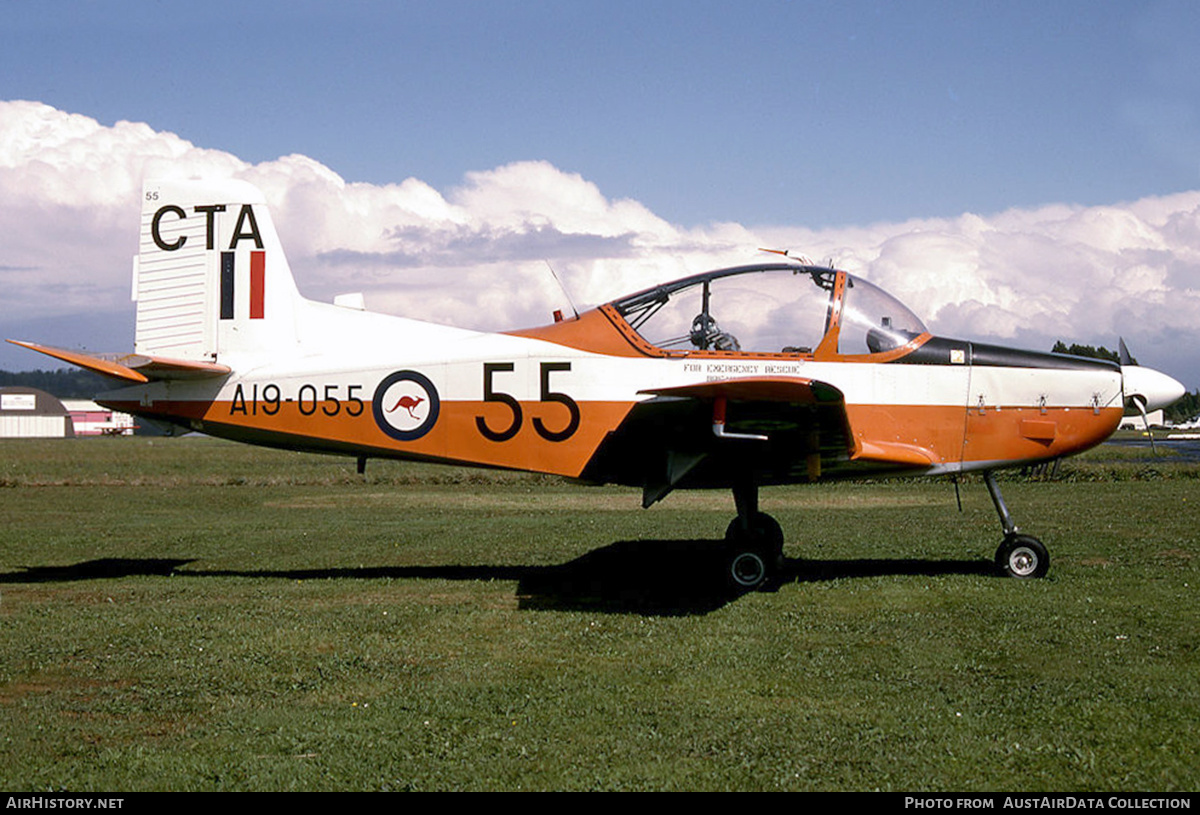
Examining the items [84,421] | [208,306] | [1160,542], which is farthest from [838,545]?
[84,421]

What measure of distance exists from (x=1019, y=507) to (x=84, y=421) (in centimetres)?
14488

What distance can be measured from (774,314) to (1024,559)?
337cm

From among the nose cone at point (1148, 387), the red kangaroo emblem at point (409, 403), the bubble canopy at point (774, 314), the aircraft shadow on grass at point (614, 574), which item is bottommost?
the aircraft shadow on grass at point (614, 574)

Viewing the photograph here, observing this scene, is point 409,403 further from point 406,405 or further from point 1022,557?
point 1022,557

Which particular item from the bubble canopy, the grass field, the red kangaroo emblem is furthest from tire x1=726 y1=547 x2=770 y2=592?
the red kangaroo emblem

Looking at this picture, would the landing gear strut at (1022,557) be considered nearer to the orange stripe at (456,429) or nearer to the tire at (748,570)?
the tire at (748,570)

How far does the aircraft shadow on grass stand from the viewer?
902cm

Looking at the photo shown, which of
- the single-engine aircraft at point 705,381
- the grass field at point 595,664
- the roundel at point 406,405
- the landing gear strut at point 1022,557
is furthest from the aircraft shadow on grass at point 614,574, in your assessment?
the roundel at point 406,405

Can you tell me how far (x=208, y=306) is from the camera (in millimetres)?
10492

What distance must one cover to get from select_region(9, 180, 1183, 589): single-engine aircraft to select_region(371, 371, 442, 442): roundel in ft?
0.05

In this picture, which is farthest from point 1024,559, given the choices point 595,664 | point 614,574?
point 595,664

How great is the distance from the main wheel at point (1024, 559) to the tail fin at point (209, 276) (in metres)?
7.43

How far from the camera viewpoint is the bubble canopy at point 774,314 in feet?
31.4

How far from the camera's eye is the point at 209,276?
10562 mm
